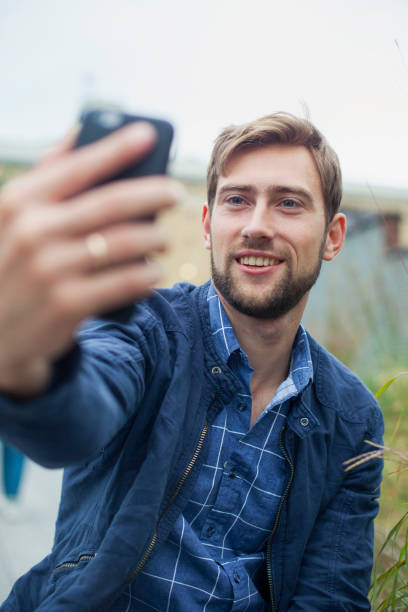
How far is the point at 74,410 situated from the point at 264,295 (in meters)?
1.00

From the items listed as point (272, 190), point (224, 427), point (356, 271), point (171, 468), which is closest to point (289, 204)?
point (272, 190)

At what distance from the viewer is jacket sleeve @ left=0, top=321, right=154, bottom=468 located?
24.9 inches

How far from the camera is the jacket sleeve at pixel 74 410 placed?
632 millimetres

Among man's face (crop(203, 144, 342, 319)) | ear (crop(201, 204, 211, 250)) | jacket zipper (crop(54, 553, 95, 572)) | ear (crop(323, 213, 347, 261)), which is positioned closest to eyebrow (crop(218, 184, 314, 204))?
man's face (crop(203, 144, 342, 319))

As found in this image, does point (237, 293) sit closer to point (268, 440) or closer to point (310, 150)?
point (268, 440)

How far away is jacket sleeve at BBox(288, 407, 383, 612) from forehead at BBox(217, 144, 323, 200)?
0.85 metres

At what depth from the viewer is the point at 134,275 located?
0.55 m

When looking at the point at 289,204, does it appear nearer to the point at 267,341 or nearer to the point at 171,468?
the point at 267,341

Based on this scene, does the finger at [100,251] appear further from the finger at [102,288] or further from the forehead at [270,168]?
the forehead at [270,168]

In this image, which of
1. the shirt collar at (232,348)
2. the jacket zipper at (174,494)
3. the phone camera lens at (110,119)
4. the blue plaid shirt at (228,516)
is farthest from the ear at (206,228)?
the phone camera lens at (110,119)

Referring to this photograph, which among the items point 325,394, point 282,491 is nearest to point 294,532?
point 282,491

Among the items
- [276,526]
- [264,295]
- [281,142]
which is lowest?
[276,526]

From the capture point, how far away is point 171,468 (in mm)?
1331

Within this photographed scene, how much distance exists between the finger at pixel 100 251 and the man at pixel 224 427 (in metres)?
0.06
